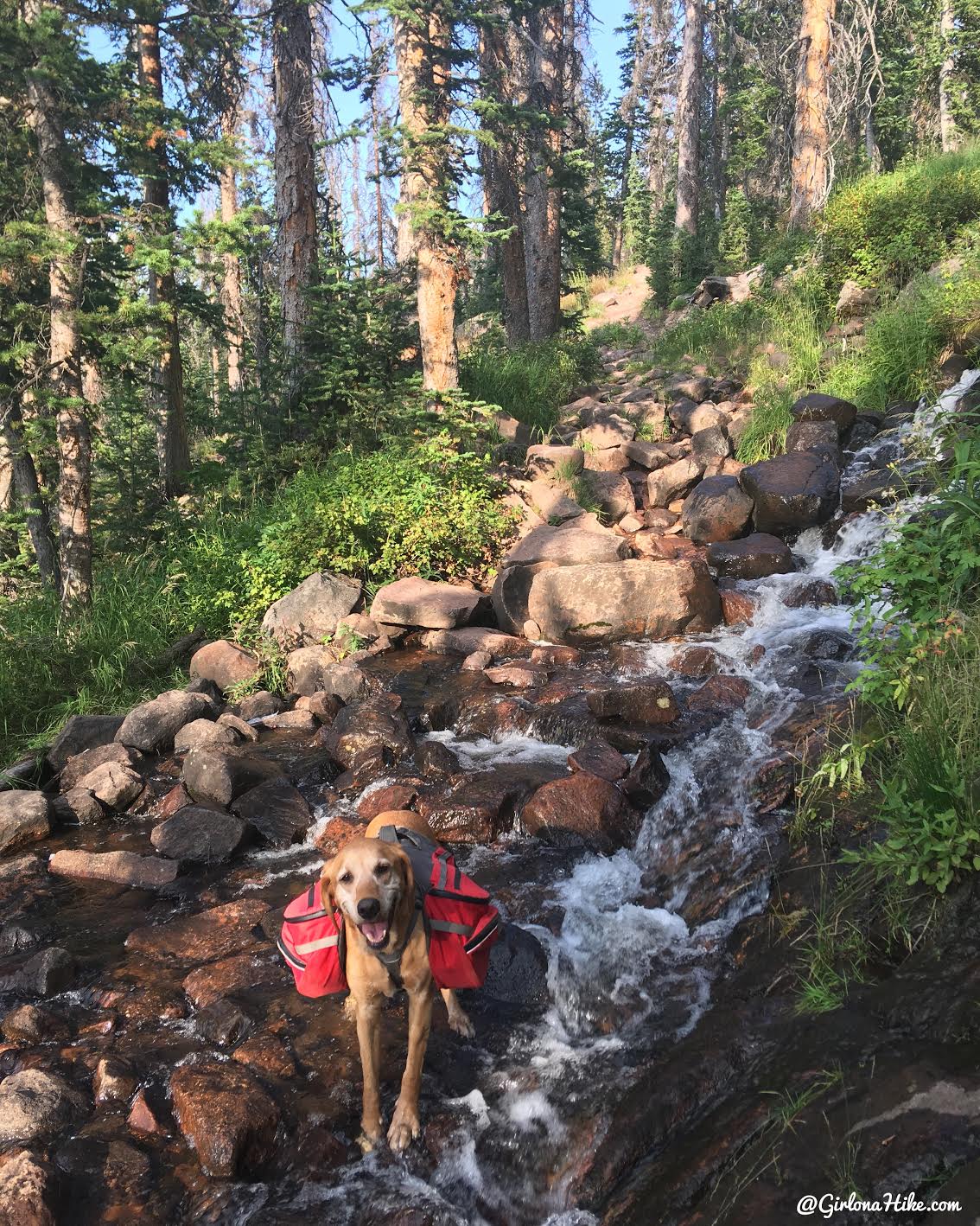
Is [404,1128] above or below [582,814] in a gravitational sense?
below

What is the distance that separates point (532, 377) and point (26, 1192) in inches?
532

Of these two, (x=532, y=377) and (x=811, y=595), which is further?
(x=532, y=377)

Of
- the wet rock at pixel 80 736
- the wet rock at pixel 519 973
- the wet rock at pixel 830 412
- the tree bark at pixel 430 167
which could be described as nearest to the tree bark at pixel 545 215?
the tree bark at pixel 430 167

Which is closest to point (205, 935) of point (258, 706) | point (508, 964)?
point (508, 964)

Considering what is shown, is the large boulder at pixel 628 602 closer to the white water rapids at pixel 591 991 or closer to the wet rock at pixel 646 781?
the white water rapids at pixel 591 991

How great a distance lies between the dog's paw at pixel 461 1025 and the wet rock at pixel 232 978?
3.27ft

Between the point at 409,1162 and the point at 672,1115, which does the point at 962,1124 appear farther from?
the point at 409,1162

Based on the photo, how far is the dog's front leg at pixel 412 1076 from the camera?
3214mm

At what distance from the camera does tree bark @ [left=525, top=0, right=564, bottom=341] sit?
16688 mm

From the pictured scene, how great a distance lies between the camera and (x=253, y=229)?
8031 mm

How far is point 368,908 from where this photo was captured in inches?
111

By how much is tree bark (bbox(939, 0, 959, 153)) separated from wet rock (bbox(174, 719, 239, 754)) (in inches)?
939

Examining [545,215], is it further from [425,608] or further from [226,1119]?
[226,1119]

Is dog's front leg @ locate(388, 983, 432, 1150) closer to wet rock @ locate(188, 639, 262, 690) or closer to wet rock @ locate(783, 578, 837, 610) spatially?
wet rock @ locate(188, 639, 262, 690)
